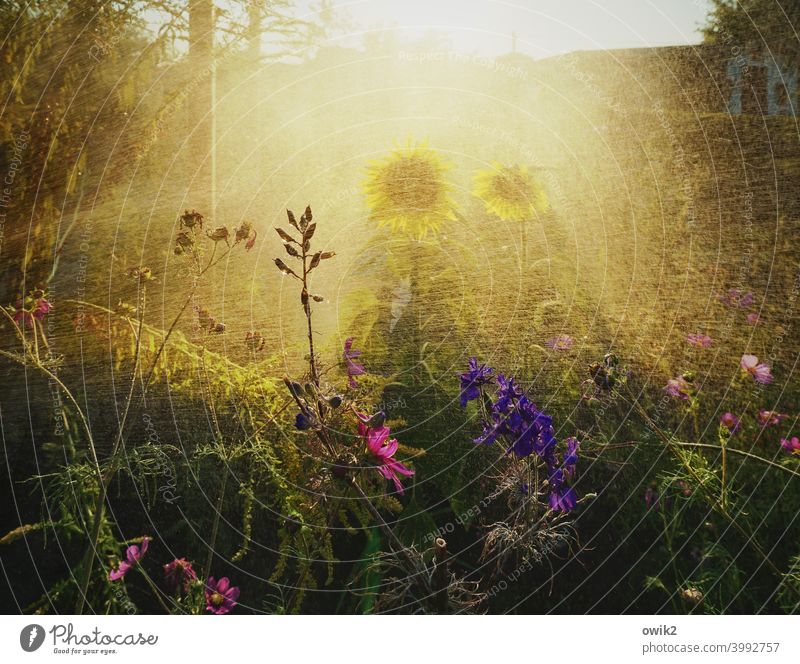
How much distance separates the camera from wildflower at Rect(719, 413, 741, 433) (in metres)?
1.40

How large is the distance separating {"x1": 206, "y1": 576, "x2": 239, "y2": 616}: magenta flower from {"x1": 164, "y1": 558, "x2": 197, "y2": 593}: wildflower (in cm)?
4

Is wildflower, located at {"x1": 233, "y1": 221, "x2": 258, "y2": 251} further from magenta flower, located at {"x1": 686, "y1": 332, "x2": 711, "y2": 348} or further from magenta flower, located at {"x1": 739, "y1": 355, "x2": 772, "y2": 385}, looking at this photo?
magenta flower, located at {"x1": 739, "y1": 355, "x2": 772, "y2": 385}

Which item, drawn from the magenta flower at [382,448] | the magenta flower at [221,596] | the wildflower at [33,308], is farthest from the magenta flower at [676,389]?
the wildflower at [33,308]

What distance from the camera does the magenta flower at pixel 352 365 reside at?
146 centimetres

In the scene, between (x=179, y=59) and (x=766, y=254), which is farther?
(x=179, y=59)

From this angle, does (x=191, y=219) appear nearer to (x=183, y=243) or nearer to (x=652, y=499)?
(x=183, y=243)

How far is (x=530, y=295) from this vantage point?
5.00 ft

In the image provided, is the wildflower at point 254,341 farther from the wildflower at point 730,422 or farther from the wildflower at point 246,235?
the wildflower at point 730,422

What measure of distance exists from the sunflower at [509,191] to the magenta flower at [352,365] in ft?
1.46
